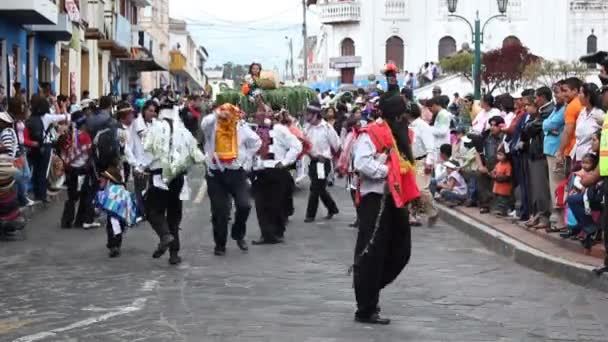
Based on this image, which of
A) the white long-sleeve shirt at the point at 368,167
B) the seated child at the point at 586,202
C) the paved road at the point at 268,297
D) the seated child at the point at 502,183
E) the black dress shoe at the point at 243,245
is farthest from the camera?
the seated child at the point at 502,183

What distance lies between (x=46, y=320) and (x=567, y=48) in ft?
250

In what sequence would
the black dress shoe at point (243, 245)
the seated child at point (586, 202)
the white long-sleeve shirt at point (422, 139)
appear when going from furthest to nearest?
the white long-sleeve shirt at point (422, 139), the black dress shoe at point (243, 245), the seated child at point (586, 202)

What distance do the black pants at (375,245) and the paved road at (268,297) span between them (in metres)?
0.30

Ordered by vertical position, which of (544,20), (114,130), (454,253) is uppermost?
(544,20)

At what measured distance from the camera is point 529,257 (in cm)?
1320

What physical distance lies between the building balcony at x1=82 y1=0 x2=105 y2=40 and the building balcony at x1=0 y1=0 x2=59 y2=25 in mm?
10084

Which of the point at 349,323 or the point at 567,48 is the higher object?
the point at 567,48

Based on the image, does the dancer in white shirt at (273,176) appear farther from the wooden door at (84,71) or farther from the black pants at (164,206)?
the wooden door at (84,71)

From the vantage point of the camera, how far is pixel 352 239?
15.7m

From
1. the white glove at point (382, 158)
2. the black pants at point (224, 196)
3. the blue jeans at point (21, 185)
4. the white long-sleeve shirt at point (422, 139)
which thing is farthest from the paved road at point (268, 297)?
the white long-sleeve shirt at point (422, 139)

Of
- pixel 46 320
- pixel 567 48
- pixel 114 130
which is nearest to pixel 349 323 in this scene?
pixel 46 320

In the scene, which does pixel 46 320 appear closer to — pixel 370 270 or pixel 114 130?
pixel 370 270

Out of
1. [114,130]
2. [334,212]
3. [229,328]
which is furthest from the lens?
[334,212]

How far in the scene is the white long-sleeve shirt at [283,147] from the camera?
50.8ft
